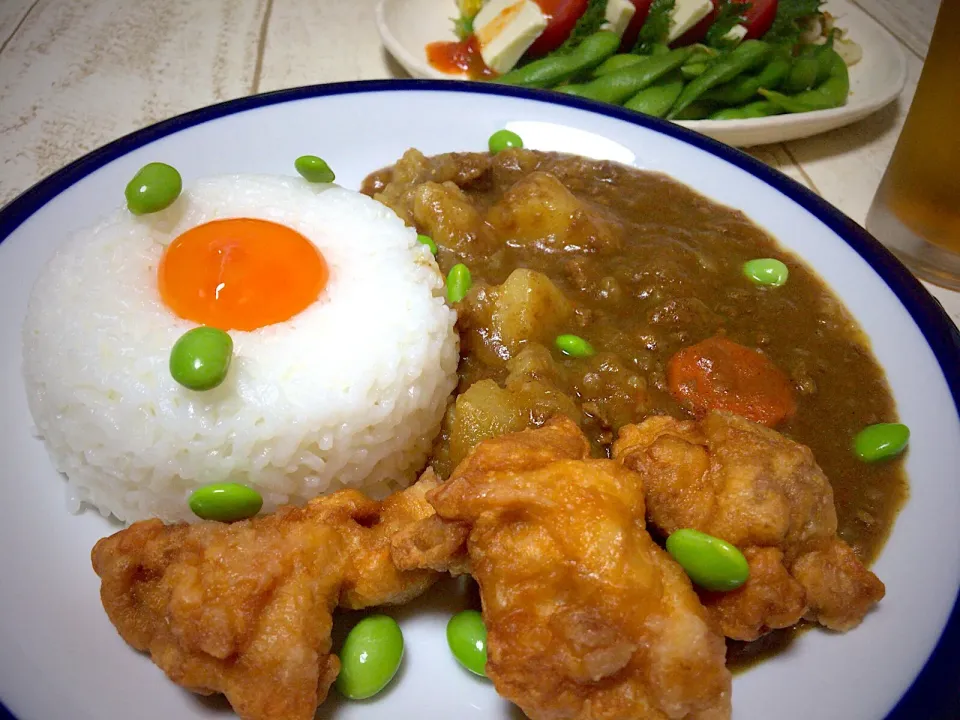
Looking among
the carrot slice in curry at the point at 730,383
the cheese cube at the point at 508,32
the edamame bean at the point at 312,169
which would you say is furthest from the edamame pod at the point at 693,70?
the edamame bean at the point at 312,169

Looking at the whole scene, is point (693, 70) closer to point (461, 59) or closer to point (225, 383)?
point (461, 59)

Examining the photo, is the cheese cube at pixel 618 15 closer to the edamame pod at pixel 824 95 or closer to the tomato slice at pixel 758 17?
the tomato slice at pixel 758 17

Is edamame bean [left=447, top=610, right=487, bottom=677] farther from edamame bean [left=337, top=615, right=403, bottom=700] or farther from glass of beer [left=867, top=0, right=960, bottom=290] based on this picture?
glass of beer [left=867, top=0, right=960, bottom=290]

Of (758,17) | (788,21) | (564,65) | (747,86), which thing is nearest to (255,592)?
(564,65)

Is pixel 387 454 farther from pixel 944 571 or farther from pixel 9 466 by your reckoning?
pixel 944 571

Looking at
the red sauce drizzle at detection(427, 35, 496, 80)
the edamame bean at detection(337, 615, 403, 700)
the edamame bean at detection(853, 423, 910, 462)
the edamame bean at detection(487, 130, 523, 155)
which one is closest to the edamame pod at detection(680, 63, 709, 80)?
the red sauce drizzle at detection(427, 35, 496, 80)
